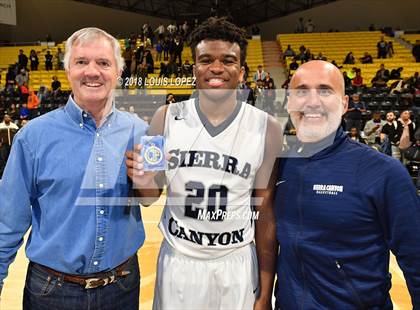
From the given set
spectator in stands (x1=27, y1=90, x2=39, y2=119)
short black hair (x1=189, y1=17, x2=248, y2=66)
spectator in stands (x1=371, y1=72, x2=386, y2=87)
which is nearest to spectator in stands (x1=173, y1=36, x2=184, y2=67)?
spectator in stands (x1=27, y1=90, x2=39, y2=119)

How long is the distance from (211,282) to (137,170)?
0.60m

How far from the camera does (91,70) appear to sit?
5.66 feet

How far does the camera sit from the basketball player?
6.29 ft

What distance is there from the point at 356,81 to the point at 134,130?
37.1ft

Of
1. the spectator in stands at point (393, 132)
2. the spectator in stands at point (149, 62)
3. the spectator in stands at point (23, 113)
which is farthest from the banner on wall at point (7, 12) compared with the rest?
the spectator in stands at point (393, 132)

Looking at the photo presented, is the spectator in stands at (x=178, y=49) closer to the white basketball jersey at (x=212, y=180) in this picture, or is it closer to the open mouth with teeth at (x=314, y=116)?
the white basketball jersey at (x=212, y=180)

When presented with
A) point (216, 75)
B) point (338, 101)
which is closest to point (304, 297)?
point (338, 101)

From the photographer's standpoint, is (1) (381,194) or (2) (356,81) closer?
(1) (381,194)

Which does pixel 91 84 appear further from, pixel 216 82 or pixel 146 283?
pixel 146 283

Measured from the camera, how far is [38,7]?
22484mm

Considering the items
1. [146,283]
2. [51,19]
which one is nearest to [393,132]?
[146,283]

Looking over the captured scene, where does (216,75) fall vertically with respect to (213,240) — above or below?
above

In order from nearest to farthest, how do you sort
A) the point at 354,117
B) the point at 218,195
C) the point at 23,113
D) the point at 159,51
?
the point at 218,195 → the point at 354,117 → the point at 23,113 → the point at 159,51

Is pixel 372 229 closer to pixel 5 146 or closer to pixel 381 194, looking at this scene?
pixel 381 194
